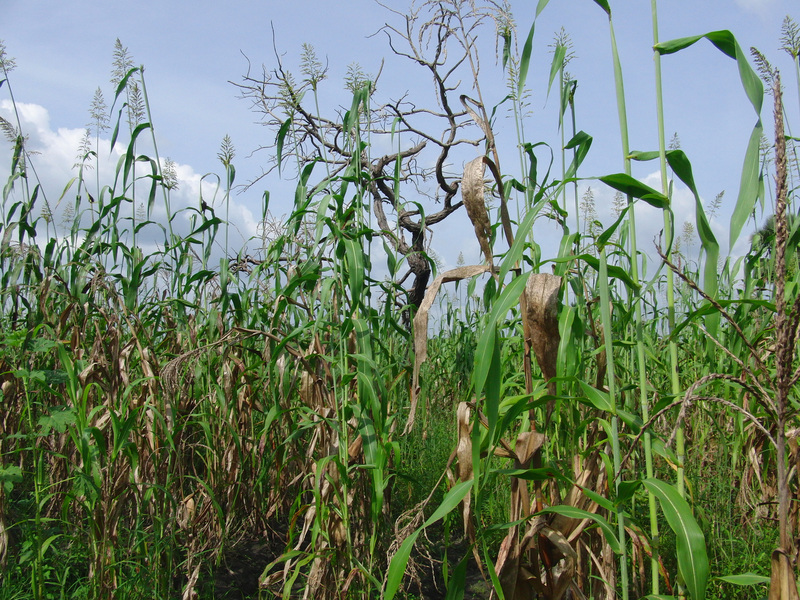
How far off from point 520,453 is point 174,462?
4.76ft

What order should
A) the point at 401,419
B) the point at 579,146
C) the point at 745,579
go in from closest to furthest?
the point at 745,579
the point at 579,146
the point at 401,419

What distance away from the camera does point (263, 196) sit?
2418mm

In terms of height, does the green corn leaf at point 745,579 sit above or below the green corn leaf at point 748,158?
below

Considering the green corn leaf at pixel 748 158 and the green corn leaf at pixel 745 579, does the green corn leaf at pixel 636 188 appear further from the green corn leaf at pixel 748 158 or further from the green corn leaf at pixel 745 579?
the green corn leaf at pixel 745 579

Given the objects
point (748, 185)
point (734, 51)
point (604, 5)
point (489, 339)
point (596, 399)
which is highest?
point (604, 5)

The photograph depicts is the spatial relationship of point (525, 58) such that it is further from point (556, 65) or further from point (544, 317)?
point (544, 317)

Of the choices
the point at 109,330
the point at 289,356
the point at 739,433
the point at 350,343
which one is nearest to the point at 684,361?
the point at 739,433

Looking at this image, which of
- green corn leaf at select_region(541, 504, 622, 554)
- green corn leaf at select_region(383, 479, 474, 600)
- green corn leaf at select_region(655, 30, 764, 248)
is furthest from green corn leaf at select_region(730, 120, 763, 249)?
green corn leaf at select_region(383, 479, 474, 600)

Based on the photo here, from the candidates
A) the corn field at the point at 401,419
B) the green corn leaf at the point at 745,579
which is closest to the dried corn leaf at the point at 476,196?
the corn field at the point at 401,419

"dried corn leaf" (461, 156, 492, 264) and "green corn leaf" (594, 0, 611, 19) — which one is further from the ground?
"green corn leaf" (594, 0, 611, 19)

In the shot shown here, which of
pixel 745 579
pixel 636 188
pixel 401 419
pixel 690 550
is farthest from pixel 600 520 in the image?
pixel 401 419

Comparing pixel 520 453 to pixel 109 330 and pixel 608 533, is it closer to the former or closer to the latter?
pixel 608 533

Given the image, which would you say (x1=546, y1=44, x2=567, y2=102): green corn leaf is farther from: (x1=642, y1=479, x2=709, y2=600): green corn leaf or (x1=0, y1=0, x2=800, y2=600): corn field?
(x1=642, y1=479, x2=709, y2=600): green corn leaf

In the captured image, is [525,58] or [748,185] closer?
[748,185]
